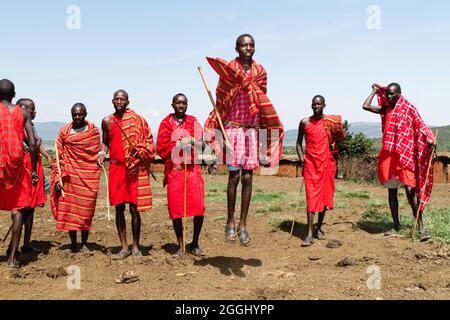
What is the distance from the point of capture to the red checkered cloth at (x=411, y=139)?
720 centimetres

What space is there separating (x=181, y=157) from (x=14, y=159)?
212cm

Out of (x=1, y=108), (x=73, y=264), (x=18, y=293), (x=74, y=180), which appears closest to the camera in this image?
(x=18, y=293)

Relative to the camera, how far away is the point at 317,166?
741 centimetres

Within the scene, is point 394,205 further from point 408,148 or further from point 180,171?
point 180,171

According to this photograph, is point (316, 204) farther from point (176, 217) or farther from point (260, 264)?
point (176, 217)

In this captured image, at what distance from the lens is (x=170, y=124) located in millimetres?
6402

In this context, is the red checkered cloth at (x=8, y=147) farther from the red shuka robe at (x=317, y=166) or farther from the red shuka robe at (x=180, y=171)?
the red shuka robe at (x=317, y=166)

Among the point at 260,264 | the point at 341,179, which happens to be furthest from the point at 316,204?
the point at 341,179

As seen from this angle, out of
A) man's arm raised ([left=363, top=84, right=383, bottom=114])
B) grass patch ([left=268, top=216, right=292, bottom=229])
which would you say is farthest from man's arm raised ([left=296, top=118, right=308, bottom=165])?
grass patch ([left=268, top=216, right=292, bottom=229])

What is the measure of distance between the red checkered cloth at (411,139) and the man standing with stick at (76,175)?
14.9ft

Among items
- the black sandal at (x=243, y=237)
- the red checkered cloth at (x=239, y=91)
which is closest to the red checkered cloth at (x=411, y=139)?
the red checkered cloth at (x=239, y=91)

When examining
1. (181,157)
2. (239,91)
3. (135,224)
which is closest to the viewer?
(239,91)

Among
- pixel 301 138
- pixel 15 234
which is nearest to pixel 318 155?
pixel 301 138

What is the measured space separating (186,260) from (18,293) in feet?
7.03
